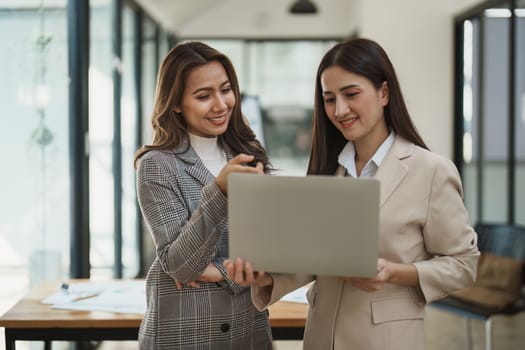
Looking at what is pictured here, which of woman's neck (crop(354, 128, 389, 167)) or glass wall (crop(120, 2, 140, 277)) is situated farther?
glass wall (crop(120, 2, 140, 277))

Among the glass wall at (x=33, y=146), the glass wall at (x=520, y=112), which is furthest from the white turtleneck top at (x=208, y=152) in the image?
→ the glass wall at (x=520, y=112)

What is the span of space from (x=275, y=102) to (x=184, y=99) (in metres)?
8.87

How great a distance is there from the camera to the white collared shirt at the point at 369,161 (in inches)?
64.9

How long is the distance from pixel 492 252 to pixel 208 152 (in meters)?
3.25

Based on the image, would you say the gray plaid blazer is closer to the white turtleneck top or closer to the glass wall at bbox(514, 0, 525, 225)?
the white turtleneck top

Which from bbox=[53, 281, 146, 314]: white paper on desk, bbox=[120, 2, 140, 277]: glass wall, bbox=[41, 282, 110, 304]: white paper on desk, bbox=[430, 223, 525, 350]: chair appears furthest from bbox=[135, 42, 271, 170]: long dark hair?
bbox=[120, 2, 140, 277]: glass wall

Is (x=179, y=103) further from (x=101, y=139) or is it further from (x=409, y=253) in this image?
(x=101, y=139)

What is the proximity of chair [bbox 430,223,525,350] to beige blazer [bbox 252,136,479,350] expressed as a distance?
2363mm

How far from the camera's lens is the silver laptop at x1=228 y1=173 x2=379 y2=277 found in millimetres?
1374

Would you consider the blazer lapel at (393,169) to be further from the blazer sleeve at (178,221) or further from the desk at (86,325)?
the desk at (86,325)

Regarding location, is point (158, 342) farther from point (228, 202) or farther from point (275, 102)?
point (275, 102)

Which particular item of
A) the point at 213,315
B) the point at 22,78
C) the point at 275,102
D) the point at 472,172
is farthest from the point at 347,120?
the point at 275,102

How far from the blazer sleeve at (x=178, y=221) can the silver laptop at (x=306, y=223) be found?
0.48 feet

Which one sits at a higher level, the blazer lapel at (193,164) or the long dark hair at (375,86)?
the long dark hair at (375,86)
